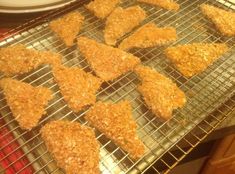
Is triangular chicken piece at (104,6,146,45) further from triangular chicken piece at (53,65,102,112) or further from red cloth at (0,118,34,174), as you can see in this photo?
red cloth at (0,118,34,174)

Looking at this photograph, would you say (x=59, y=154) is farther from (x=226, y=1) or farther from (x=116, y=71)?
(x=226, y=1)

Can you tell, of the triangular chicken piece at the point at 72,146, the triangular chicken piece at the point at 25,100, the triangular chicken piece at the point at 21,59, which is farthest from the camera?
the triangular chicken piece at the point at 21,59

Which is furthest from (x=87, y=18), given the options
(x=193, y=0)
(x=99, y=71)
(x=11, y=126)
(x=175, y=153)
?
(x=175, y=153)

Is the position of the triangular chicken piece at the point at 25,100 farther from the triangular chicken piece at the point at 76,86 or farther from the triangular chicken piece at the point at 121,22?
the triangular chicken piece at the point at 121,22

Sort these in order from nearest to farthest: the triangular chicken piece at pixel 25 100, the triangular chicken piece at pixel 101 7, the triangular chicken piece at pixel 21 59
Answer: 1. the triangular chicken piece at pixel 25 100
2. the triangular chicken piece at pixel 21 59
3. the triangular chicken piece at pixel 101 7

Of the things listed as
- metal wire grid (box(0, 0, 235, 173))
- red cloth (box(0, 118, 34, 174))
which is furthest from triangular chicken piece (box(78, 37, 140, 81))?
red cloth (box(0, 118, 34, 174))

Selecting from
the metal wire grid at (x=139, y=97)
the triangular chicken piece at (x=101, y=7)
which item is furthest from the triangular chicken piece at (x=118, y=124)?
the triangular chicken piece at (x=101, y=7)

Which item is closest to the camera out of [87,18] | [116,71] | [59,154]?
[59,154]
